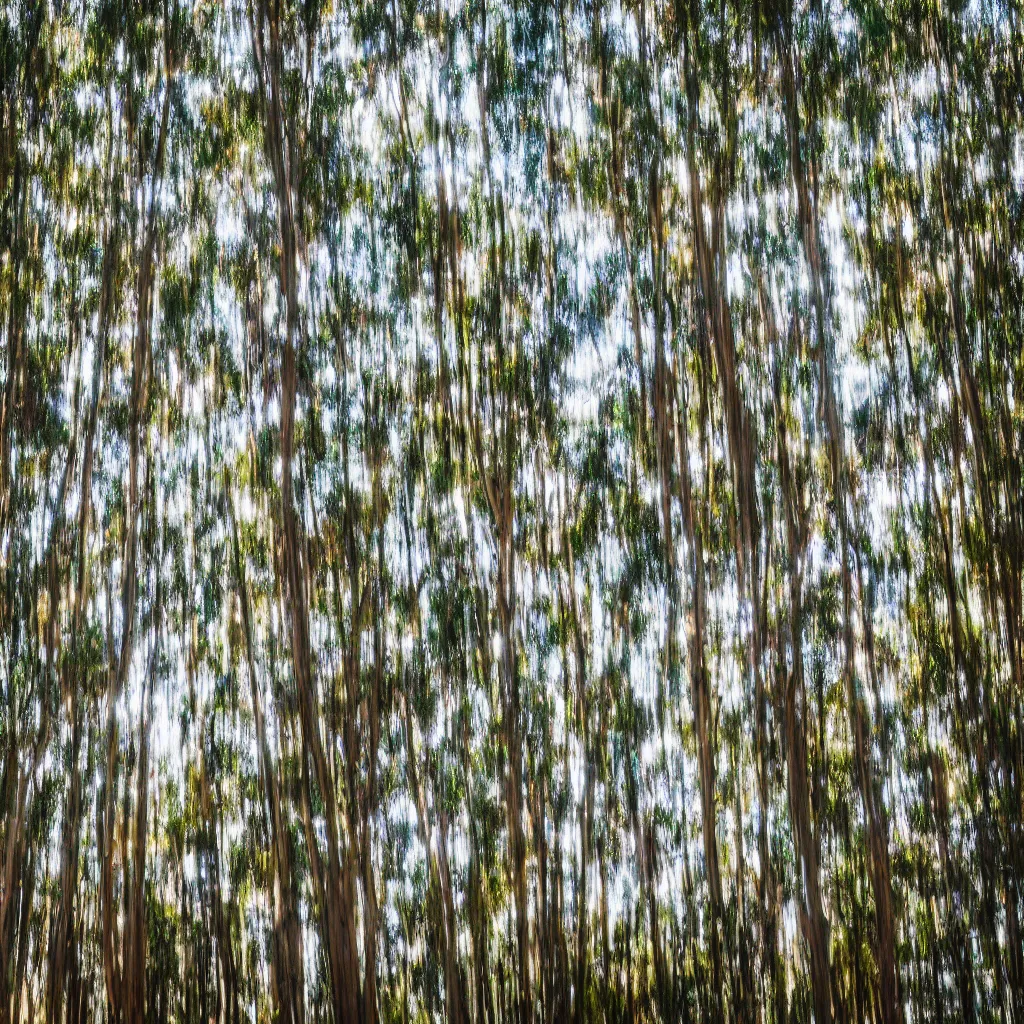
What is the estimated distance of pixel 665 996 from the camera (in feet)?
6.84

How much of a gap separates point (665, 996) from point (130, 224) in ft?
6.79

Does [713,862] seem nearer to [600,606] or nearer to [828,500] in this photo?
[600,606]

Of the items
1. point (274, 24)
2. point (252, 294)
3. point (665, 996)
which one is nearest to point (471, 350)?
point (252, 294)

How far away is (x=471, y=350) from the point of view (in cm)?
233

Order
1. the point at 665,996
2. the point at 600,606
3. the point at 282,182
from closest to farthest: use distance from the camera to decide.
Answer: the point at 665,996 < the point at 600,606 < the point at 282,182

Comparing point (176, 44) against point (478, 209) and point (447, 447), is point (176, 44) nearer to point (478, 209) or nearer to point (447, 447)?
point (478, 209)

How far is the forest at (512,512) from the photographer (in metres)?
2.12

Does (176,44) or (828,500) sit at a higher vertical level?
(176,44)

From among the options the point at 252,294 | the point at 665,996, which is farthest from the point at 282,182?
the point at 665,996

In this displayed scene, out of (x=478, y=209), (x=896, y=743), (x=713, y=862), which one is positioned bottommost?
(x=713, y=862)

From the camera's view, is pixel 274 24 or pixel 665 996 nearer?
pixel 665 996

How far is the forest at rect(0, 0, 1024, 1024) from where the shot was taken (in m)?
2.12

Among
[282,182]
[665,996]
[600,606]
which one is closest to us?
[665,996]

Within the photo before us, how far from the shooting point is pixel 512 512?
228 cm
